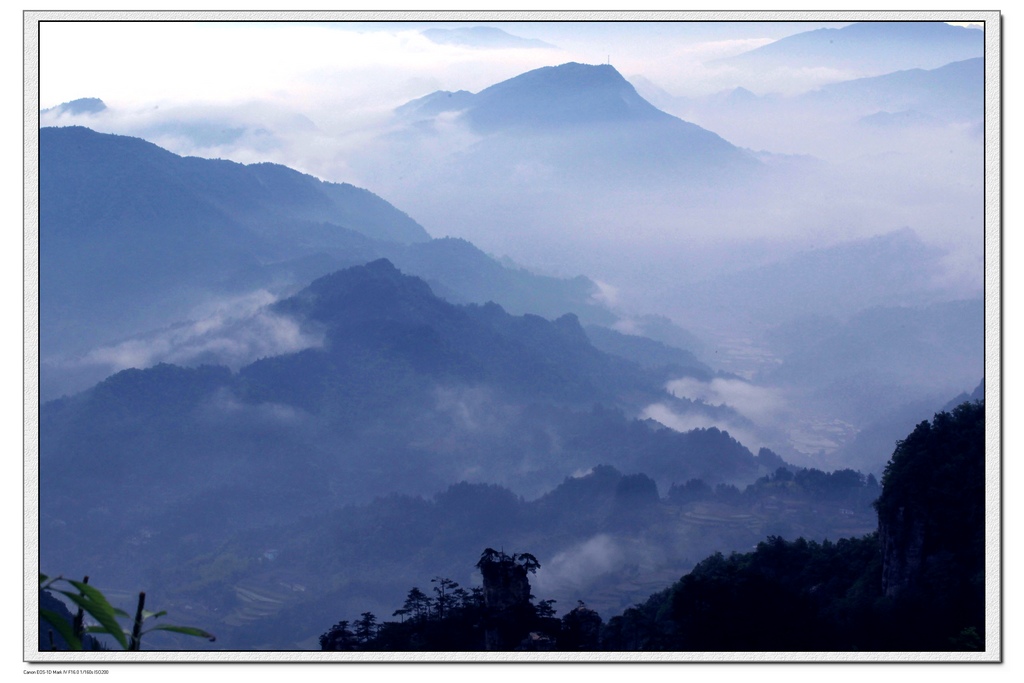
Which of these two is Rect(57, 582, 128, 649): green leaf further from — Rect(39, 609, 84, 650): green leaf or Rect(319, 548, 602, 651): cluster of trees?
Rect(319, 548, 602, 651): cluster of trees

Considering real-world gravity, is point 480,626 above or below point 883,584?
below

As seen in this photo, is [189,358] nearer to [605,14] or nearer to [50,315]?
[50,315]

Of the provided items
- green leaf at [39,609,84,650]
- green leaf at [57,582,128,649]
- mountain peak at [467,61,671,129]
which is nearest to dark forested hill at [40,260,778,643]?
mountain peak at [467,61,671,129]

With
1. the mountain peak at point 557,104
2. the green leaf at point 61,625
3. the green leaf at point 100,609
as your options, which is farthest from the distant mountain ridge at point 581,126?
the green leaf at point 100,609

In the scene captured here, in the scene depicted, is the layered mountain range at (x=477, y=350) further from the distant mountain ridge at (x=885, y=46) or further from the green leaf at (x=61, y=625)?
the green leaf at (x=61, y=625)

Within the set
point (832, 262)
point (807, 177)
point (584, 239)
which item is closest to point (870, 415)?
point (832, 262)

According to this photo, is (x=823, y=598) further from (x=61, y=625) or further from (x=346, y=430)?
(x=346, y=430)

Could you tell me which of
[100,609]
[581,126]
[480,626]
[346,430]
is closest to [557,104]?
[581,126]

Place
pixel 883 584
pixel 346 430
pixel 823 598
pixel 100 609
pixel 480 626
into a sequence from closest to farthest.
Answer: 1. pixel 100 609
2. pixel 480 626
3. pixel 883 584
4. pixel 823 598
5. pixel 346 430
